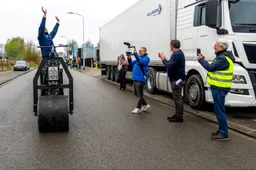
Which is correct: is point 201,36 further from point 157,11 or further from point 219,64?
point 157,11

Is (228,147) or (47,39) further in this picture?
(47,39)

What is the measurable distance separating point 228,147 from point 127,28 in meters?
12.3

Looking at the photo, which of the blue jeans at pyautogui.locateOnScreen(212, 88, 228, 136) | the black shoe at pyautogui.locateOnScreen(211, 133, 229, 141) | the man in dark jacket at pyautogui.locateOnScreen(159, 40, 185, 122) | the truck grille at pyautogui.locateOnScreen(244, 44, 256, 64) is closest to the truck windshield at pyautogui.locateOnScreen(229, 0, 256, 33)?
the truck grille at pyautogui.locateOnScreen(244, 44, 256, 64)

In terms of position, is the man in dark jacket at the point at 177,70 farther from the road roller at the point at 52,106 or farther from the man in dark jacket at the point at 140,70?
the road roller at the point at 52,106

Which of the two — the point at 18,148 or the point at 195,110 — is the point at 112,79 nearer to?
the point at 195,110

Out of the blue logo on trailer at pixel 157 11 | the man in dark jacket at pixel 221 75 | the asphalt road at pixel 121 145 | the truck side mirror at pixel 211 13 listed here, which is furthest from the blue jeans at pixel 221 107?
the blue logo on trailer at pixel 157 11

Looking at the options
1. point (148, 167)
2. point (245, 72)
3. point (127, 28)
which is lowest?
point (148, 167)

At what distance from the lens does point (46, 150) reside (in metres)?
5.38

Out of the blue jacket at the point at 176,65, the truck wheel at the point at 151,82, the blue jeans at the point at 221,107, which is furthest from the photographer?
the truck wheel at the point at 151,82

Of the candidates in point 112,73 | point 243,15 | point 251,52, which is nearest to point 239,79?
point 251,52

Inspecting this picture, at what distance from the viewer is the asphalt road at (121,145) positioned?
4.73 m

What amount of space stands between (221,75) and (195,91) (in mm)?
A: 3148

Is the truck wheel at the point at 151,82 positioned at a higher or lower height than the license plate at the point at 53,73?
lower

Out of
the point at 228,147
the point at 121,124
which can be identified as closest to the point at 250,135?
the point at 228,147
